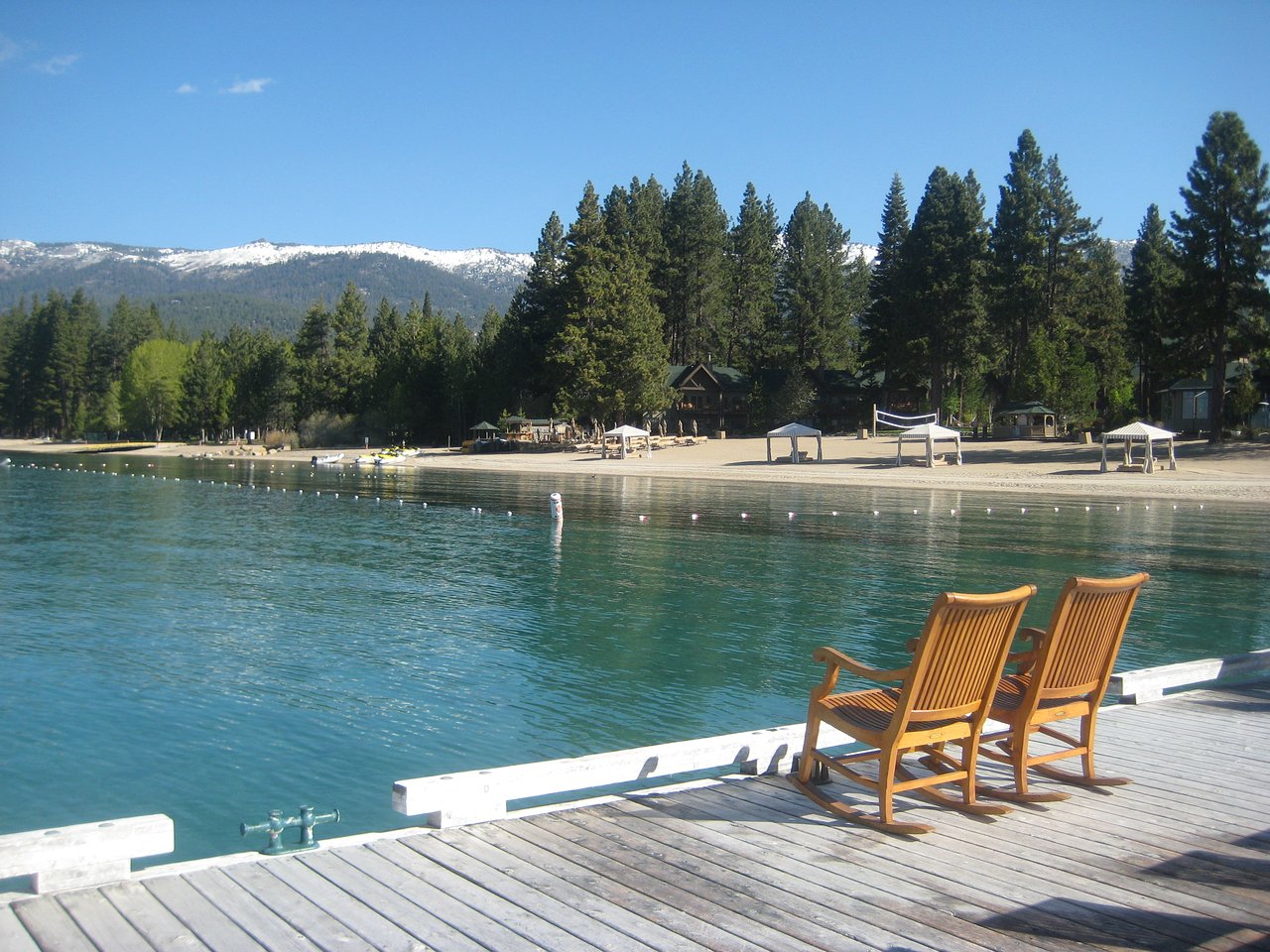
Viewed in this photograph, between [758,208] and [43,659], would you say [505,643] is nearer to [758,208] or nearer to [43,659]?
[43,659]

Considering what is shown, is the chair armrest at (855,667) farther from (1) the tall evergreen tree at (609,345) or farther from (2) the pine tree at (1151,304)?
(1) the tall evergreen tree at (609,345)

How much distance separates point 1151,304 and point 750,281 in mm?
33886

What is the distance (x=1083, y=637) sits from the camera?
6305 millimetres

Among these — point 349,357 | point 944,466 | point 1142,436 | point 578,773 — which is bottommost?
point 578,773

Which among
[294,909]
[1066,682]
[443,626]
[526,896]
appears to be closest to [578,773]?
[526,896]

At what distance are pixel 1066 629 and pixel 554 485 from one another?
151 ft

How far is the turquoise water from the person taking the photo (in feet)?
33.5

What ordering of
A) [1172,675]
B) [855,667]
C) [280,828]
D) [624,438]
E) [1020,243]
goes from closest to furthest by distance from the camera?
[280,828] → [855,667] → [1172,675] → [1020,243] → [624,438]

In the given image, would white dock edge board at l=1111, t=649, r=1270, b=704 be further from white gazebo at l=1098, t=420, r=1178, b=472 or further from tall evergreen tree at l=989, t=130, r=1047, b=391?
tall evergreen tree at l=989, t=130, r=1047, b=391

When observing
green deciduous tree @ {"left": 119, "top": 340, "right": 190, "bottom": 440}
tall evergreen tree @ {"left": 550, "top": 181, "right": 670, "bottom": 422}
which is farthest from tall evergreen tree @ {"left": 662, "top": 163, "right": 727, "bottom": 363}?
green deciduous tree @ {"left": 119, "top": 340, "right": 190, "bottom": 440}

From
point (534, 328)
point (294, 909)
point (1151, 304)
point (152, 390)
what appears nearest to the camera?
point (294, 909)

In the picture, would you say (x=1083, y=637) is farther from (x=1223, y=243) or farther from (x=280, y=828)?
(x=1223, y=243)

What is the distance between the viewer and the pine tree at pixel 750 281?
88312mm

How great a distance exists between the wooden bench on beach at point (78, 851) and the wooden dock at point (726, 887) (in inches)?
3.2
